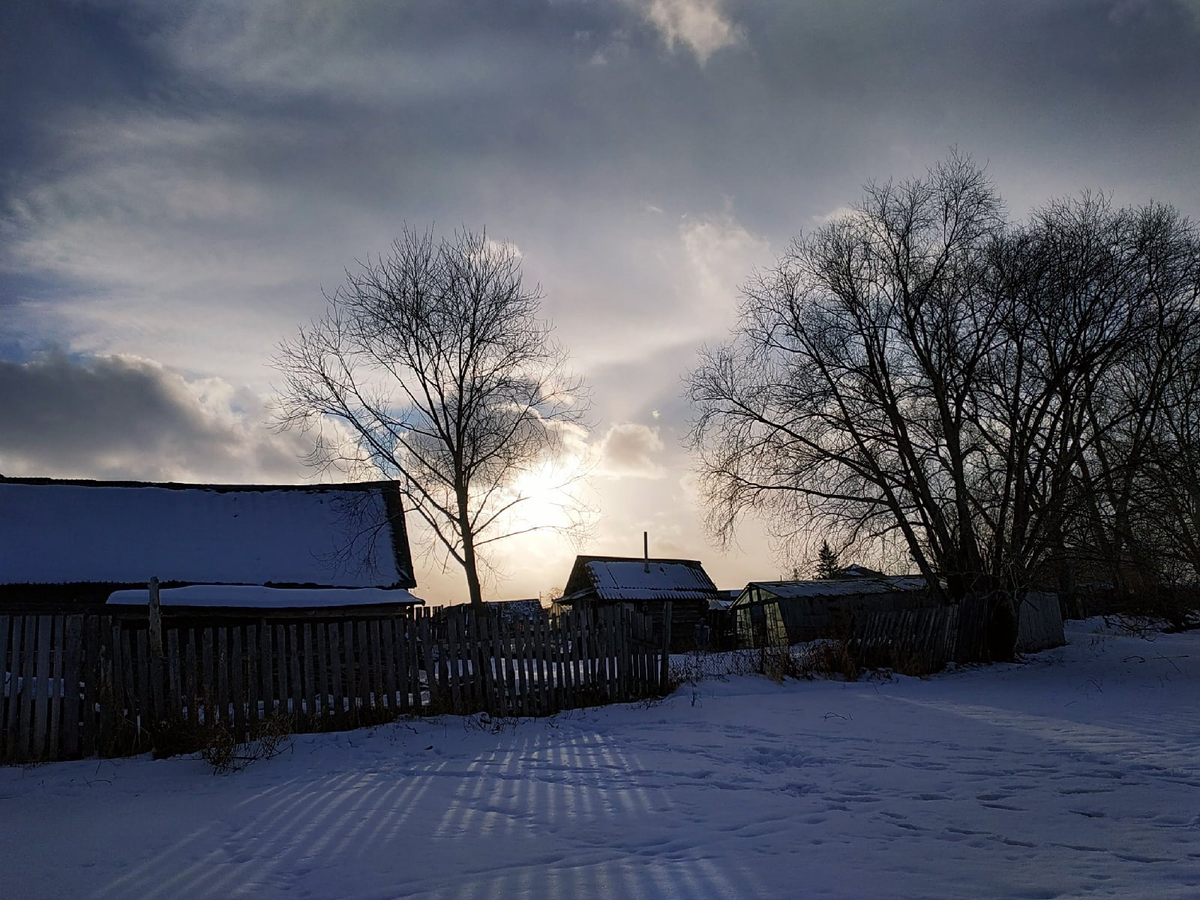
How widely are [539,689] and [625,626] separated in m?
1.75

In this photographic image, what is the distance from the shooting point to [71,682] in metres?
7.95

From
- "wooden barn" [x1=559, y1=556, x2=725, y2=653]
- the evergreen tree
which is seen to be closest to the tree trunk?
the evergreen tree

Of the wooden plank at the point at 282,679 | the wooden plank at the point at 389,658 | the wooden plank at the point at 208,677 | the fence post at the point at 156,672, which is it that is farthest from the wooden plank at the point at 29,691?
the wooden plank at the point at 389,658

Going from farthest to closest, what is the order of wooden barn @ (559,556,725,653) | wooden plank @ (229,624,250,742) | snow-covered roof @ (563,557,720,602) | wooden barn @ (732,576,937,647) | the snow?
1. snow-covered roof @ (563,557,720,602)
2. wooden barn @ (559,556,725,653)
3. wooden barn @ (732,576,937,647)
4. the snow
5. wooden plank @ (229,624,250,742)

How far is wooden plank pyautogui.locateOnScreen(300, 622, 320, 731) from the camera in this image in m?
8.95

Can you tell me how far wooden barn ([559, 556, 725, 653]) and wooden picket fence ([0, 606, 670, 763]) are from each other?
25.3m

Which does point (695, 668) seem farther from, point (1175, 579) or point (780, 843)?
point (1175, 579)

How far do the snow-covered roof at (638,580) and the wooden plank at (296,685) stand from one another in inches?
1148

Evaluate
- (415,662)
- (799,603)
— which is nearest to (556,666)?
(415,662)

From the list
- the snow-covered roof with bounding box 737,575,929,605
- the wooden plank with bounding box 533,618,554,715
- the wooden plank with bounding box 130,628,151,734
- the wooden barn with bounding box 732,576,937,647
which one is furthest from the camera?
the snow-covered roof with bounding box 737,575,929,605

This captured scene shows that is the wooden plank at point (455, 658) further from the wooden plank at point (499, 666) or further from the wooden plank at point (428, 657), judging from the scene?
the wooden plank at point (499, 666)

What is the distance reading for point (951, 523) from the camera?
18.0m

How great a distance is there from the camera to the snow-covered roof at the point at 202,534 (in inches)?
749

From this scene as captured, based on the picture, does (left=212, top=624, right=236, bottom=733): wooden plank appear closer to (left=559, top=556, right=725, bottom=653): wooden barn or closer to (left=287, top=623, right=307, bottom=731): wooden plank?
(left=287, top=623, right=307, bottom=731): wooden plank
